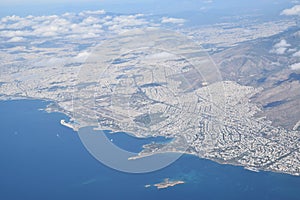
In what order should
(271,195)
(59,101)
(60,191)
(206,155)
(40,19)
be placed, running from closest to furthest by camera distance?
(271,195) → (60,191) → (206,155) → (59,101) → (40,19)

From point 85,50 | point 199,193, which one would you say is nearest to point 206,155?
point 199,193

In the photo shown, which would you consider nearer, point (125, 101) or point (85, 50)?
point (125, 101)

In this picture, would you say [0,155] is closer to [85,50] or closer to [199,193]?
[199,193]

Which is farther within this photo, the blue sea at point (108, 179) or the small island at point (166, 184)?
the small island at point (166, 184)

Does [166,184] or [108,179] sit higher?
[108,179]

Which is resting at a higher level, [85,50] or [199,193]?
[85,50]

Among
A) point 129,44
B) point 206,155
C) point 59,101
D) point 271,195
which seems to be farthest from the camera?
point 129,44

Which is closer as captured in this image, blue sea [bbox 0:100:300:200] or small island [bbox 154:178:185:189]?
blue sea [bbox 0:100:300:200]

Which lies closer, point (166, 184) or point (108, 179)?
point (166, 184)
